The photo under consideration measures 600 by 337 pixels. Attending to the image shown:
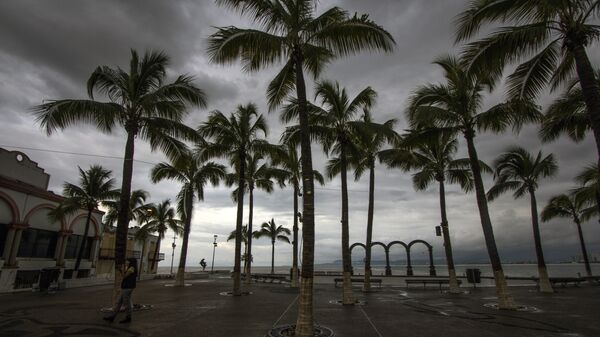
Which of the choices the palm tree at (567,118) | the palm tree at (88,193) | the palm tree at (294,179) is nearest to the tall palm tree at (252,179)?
the palm tree at (294,179)

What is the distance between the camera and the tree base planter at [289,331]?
838 cm

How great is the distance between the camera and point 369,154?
870 inches

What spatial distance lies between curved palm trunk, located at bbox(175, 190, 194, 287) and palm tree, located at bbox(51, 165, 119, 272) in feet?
24.4

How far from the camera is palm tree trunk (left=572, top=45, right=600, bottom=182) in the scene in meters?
7.79

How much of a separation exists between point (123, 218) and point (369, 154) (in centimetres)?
1501

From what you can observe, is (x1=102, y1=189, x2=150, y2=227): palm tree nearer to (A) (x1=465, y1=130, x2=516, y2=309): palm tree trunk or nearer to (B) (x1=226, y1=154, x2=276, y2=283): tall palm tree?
(B) (x1=226, y1=154, x2=276, y2=283): tall palm tree

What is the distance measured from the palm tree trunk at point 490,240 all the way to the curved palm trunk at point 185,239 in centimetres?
1942

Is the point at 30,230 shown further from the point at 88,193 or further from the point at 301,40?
the point at 301,40

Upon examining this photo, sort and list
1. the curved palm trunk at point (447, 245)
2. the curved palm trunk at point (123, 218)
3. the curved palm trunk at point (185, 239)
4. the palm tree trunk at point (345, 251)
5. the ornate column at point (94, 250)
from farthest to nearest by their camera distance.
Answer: the ornate column at point (94, 250)
the curved palm trunk at point (185, 239)
the curved palm trunk at point (447, 245)
the palm tree trunk at point (345, 251)
the curved palm trunk at point (123, 218)

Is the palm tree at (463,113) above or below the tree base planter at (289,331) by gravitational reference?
above

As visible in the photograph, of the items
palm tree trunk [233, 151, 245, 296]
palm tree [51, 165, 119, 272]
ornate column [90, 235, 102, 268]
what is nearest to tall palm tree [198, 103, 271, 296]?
palm tree trunk [233, 151, 245, 296]

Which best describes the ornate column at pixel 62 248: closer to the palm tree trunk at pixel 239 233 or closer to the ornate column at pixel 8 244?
the ornate column at pixel 8 244

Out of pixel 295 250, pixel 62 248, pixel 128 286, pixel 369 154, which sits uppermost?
pixel 369 154

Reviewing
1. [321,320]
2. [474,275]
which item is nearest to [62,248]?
[321,320]
